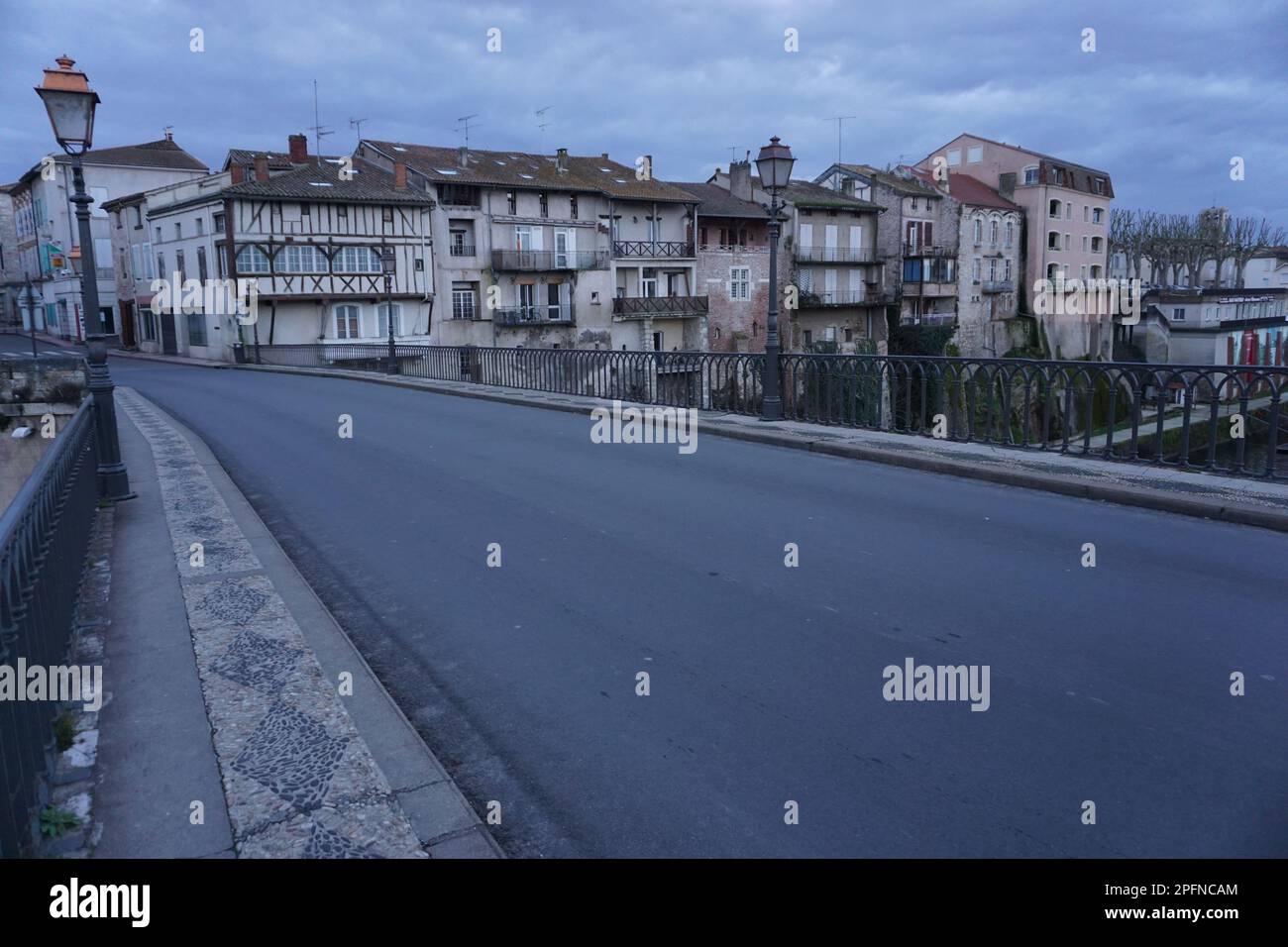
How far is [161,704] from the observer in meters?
4.39

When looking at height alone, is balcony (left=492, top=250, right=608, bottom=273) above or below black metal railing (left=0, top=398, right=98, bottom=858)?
above

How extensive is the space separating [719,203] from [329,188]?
23800 millimetres

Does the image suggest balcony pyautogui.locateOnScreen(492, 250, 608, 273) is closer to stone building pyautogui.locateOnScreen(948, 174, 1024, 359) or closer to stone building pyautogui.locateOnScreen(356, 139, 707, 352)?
stone building pyautogui.locateOnScreen(356, 139, 707, 352)

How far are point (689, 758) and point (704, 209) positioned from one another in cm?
5328

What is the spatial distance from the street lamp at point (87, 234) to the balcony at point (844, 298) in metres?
50.9

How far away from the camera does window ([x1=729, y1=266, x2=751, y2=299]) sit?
5684cm

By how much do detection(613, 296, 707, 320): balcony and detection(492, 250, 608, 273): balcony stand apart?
2572mm

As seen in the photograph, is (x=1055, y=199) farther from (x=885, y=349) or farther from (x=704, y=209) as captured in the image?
(x=704, y=209)

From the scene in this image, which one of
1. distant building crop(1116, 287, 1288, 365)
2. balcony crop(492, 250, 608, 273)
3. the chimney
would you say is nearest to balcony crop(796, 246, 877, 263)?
the chimney

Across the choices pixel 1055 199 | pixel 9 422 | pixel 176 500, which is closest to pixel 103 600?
pixel 176 500

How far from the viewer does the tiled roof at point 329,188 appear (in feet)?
131

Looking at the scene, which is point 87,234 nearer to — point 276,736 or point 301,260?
point 276,736

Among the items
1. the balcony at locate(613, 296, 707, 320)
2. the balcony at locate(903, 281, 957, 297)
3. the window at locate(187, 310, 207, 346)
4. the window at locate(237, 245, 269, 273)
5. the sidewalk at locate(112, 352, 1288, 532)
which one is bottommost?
the sidewalk at locate(112, 352, 1288, 532)

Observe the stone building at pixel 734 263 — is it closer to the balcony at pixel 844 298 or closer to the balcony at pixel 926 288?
the balcony at pixel 844 298
